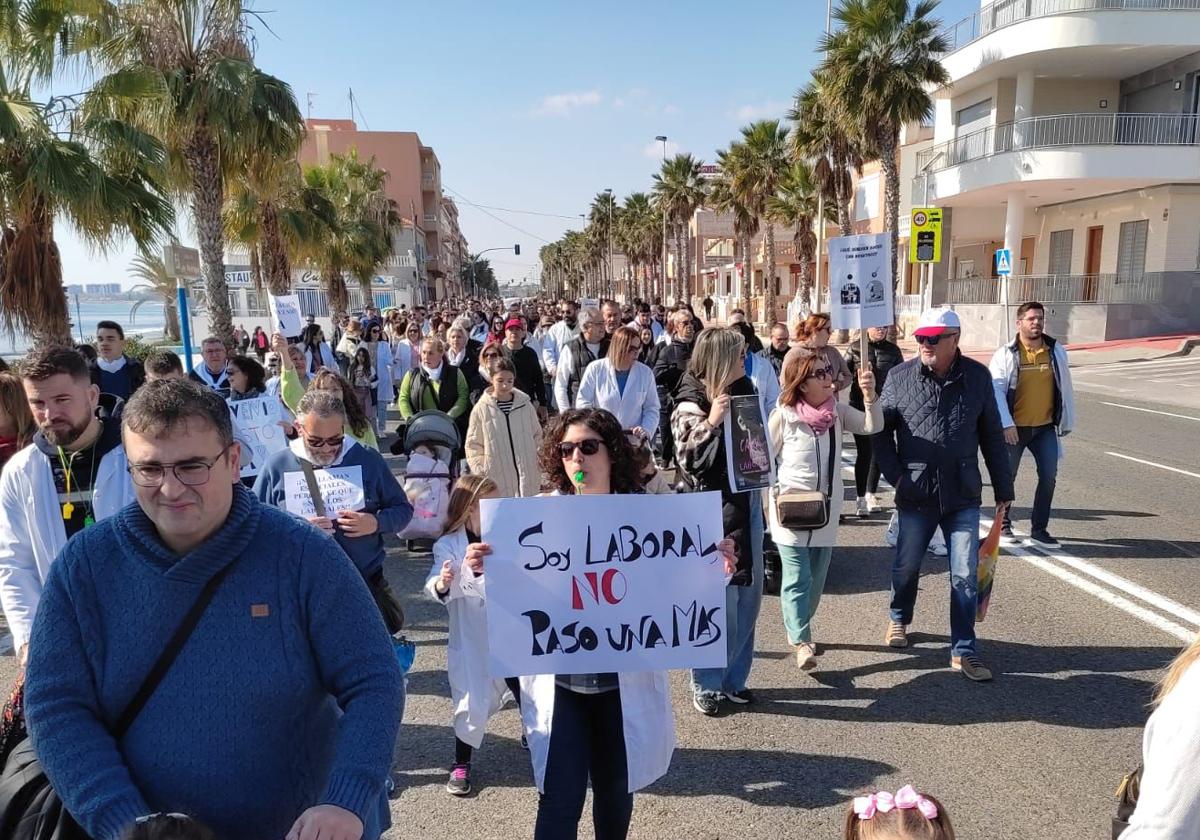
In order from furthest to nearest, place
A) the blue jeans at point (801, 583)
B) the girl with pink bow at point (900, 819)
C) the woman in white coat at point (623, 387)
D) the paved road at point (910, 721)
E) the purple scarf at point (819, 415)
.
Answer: the woman in white coat at point (623, 387) → the purple scarf at point (819, 415) → the blue jeans at point (801, 583) → the paved road at point (910, 721) → the girl with pink bow at point (900, 819)

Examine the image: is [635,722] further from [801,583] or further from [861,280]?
[861,280]

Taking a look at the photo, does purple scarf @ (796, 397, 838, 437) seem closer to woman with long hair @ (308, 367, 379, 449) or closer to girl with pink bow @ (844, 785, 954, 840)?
woman with long hair @ (308, 367, 379, 449)

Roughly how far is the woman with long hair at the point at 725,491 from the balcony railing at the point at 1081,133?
26467mm

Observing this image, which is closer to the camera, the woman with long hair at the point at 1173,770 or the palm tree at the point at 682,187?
the woman with long hair at the point at 1173,770

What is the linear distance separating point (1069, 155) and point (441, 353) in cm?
2482

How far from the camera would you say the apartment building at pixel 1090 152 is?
80.0 ft

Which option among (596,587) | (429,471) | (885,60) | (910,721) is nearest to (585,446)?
(596,587)

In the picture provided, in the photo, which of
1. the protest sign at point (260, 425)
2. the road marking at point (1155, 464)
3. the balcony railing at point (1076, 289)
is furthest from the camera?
the balcony railing at point (1076, 289)

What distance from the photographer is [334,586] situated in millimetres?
1812

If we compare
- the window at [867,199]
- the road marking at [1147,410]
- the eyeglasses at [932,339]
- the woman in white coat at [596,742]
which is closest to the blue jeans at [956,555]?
the eyeglasses at [932,339]

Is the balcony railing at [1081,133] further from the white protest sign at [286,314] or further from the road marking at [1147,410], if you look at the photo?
the white protest sign at [286,314]

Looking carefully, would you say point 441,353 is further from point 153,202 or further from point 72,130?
point 72,130

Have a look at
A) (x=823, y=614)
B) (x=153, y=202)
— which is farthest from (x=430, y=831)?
(x=153, y=202)

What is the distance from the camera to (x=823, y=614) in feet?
17.8
